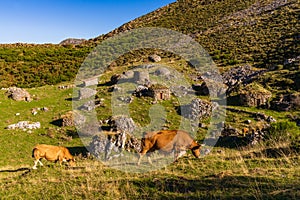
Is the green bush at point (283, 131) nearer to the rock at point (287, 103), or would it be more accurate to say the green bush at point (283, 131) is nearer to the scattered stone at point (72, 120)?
the rock at point (287, 103)

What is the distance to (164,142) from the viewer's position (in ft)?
44.3

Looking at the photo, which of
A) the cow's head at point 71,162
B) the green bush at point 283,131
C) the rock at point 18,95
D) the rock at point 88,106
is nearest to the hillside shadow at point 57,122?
the rock at point 88,106

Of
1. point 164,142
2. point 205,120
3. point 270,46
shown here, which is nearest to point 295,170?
point 164,142

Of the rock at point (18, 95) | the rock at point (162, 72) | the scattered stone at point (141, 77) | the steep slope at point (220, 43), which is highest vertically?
the steep slope at point (220, 43)

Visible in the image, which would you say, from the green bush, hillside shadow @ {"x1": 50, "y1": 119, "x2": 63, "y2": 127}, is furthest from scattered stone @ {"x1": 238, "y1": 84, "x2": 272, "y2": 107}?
hillside shadow @ {"x1": 50, "y1": 119, "x2": 63, "y2": 127}

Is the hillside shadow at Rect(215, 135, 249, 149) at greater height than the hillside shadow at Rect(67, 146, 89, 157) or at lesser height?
greater

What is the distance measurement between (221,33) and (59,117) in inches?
1985

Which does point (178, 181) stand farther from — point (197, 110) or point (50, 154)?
point (197, 110)

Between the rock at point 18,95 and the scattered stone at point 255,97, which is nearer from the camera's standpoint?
the scattered stone at point 255,97

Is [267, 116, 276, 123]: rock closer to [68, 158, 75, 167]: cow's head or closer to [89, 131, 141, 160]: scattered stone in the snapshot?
[89, 131, 141, 160]: scattered stone

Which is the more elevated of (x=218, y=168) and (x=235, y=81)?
(x=235, y=81)

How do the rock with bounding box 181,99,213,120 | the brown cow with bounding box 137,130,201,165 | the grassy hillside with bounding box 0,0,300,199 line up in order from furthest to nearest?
the rock with bounding box 181,99,213,120
the brown cow with bounding box 137,130,201,165
the grassy hillside with bounding box 0,0,300,199

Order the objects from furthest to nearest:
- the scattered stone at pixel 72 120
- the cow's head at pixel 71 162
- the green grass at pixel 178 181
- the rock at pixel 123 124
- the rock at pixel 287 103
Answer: the rock at pixel 287 103 < the scattered stone at pixel 72 120 < the rock at pixel 123 124 < the cow's head at pixel 71 162 < the green grass at pixel 178 181

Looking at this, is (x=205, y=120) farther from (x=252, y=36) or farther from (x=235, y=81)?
(x=252, y=36)
